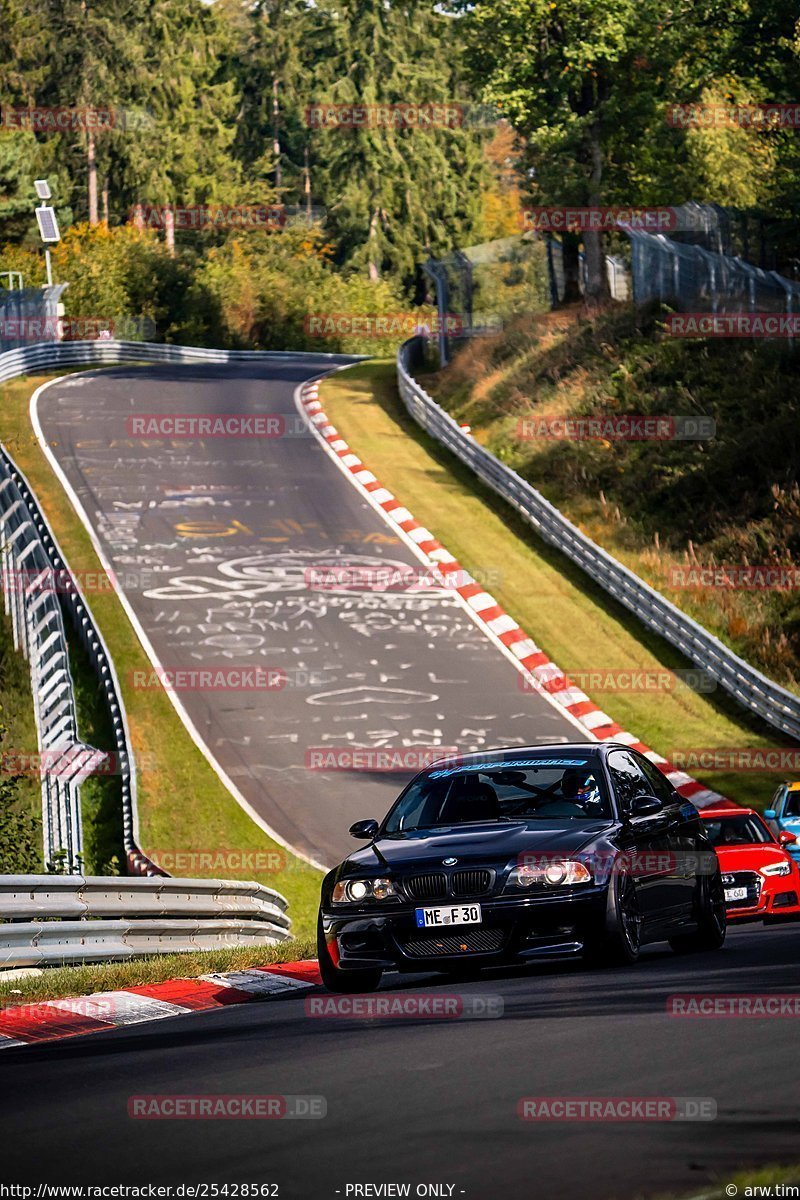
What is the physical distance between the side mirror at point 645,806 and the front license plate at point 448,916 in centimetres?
145

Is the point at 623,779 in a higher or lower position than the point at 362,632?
higher

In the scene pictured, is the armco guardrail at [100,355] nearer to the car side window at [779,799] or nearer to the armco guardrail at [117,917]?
the car side window at [779,799]

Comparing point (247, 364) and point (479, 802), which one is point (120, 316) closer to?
point (247, 364)

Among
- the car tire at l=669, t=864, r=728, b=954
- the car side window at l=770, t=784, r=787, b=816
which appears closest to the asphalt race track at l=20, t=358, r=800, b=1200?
the car tire at l=669, t=864, r=728, b=954

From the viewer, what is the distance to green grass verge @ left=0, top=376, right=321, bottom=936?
21.4 m

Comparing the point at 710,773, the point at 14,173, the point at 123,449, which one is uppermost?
the point at 14,173

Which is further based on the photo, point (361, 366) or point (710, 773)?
point (361, 366)

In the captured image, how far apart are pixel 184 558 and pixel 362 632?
560 centimetres

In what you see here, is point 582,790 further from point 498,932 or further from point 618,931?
point 498,932

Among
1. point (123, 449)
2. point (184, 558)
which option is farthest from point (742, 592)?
point (123, 449)

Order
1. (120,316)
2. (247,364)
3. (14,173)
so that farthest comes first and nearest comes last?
(14,173)
(120,316)
(247,364)

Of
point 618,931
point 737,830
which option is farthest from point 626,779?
point 737,830

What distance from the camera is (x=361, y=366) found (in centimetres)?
6000

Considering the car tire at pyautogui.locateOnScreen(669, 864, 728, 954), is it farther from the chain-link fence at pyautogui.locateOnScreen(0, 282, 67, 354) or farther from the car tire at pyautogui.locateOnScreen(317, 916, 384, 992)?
the chain-link fence at pyautogui.locateOnScreen(0, 282, 67, 354)
